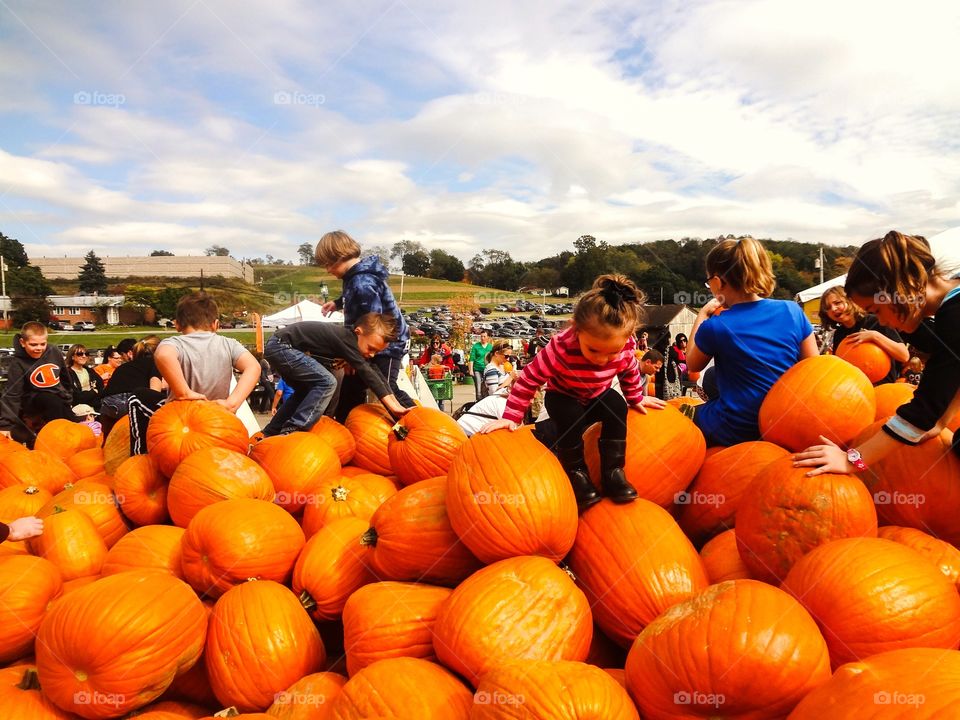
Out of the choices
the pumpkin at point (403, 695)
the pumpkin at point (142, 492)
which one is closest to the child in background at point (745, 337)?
the pumpkin at point (403, 695)

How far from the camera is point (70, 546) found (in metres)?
3.01

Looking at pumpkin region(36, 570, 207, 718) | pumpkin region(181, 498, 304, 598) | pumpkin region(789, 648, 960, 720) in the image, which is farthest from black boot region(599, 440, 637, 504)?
pumpkin region(36, 570, 207, 718)

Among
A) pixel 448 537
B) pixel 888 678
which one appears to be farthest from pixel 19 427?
pixel 888 678

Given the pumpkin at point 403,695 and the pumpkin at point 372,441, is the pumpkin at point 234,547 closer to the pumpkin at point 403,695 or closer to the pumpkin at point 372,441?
the pumpkin at point 403,695

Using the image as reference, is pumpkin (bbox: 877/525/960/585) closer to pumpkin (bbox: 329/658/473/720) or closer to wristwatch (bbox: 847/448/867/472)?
wristwatch (bbox: 847/448/867/472)

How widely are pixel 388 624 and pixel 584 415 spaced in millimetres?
1237

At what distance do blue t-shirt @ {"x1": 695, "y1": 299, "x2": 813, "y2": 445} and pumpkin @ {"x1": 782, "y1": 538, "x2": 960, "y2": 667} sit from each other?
1.42 meters

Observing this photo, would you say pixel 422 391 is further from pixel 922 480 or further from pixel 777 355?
pixel 922 480

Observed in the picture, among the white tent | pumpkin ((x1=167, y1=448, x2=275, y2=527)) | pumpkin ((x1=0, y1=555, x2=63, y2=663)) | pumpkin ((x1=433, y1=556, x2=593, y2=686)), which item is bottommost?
pumpkin ((x1=0, y1=555, x2=63, y2=663))

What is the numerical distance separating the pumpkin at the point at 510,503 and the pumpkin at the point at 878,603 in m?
0.85

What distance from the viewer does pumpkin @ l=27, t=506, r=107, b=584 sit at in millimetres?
2977

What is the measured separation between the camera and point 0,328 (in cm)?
4194

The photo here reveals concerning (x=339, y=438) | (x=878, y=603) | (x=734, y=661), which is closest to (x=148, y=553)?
(x=339, y=438)

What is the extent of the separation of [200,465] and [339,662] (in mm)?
1343
